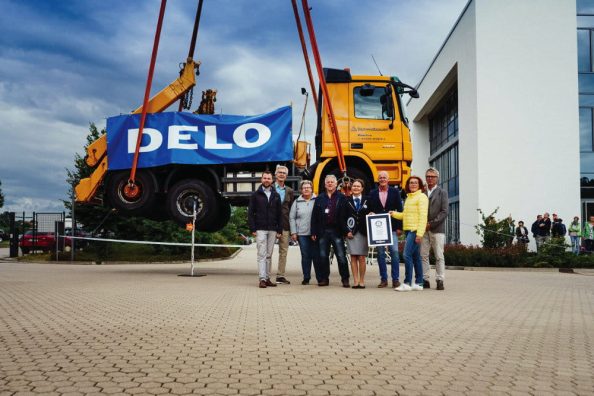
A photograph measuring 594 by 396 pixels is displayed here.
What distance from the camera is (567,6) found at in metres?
26.4

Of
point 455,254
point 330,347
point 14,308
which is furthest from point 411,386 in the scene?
point 455,254

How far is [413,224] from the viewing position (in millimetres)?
9562

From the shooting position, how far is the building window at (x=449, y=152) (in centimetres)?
3359

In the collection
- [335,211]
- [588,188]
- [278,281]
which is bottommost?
[278,281]

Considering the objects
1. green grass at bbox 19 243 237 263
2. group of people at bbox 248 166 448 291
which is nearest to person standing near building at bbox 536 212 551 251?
green grass at bbox 19 243 237 263

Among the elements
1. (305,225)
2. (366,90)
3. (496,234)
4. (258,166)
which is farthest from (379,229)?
(496,234)

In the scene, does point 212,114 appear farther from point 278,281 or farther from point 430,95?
point 430,95

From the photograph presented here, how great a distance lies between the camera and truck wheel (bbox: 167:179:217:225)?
12.6 m

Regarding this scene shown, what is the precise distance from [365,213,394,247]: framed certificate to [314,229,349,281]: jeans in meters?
0.61

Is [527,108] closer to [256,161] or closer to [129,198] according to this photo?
[256,161]

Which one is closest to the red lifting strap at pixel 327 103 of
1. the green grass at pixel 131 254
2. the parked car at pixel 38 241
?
the green grass at pixel 131 254

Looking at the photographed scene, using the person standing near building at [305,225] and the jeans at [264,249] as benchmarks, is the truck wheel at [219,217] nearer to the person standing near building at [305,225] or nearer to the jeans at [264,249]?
the person standing near building at [305,225]

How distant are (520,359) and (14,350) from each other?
3691 mm

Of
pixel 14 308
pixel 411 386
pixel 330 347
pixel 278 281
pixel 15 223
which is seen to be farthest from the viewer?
pixel 15 223
